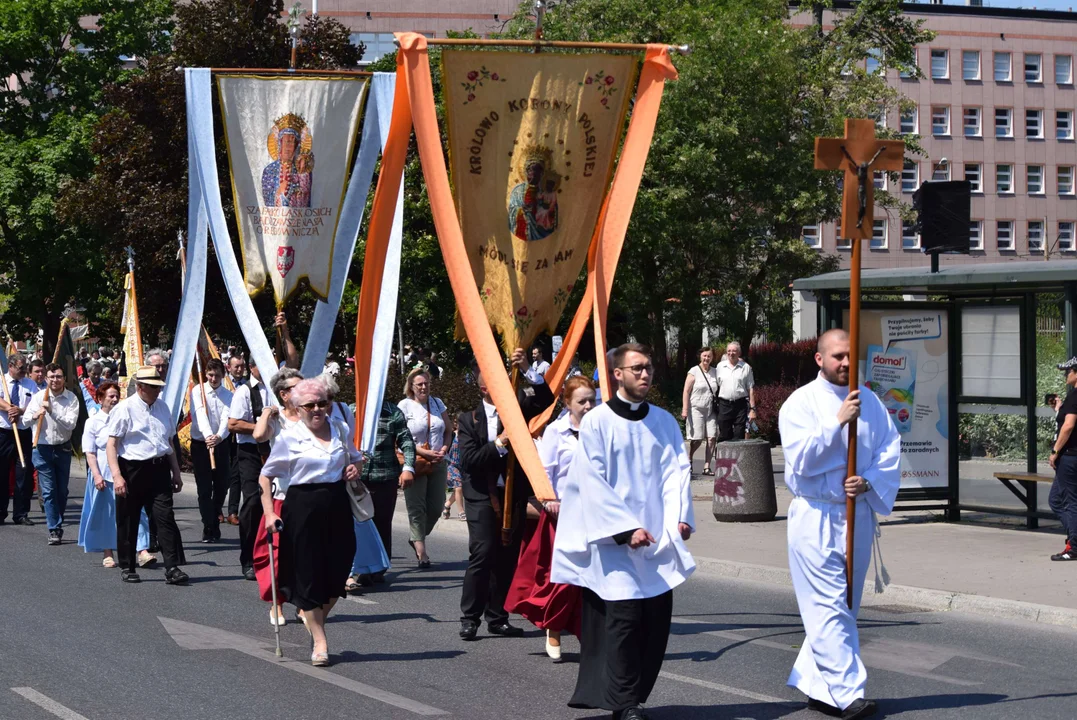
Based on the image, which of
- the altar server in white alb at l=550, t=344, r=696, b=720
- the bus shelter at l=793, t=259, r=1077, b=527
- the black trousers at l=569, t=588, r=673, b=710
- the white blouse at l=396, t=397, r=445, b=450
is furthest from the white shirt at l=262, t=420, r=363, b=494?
the bus shelter at l=793, t=259, r=1077, b=527

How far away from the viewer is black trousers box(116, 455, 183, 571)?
38.7 ft

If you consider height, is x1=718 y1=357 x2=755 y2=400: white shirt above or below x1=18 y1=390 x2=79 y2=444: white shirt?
above

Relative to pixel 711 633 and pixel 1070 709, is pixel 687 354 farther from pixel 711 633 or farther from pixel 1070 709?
pixel 1070 709

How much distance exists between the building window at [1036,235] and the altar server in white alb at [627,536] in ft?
240

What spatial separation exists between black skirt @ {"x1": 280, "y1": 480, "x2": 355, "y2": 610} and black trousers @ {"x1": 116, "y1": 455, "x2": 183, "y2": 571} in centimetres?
374

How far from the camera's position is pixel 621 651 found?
652cm

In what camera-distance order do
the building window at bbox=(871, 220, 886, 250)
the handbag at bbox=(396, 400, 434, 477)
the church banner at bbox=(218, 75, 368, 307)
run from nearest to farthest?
1. the church banner at bbox=(218, 75, 368, 307)
2. the handbag at bbox=(396, 400, 434, 477)
3. the building window at bbox=(871, 220, 886, 250)

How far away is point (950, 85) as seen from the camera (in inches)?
2889

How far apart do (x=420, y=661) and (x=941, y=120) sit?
232 feet

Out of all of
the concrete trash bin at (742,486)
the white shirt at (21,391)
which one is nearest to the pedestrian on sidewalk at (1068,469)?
the concrete trash bin at (742,486)

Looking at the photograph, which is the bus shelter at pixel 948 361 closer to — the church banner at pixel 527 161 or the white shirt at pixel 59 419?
the church banner at pixel 527 161

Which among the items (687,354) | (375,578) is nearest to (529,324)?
(375,578)

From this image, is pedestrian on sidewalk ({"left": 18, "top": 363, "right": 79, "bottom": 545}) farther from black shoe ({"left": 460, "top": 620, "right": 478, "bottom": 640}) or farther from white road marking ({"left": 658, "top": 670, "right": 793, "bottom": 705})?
white road marking ({"left": 658, "top": 670, "right": 793, "bottom": 705})

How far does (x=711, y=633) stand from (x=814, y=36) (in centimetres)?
2978
